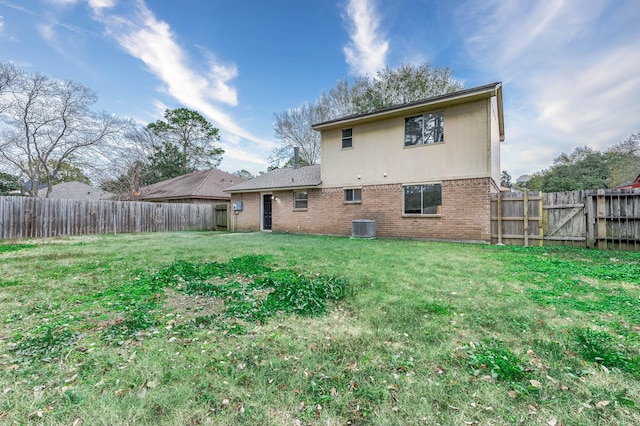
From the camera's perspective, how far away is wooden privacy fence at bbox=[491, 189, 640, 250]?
25.4 feet

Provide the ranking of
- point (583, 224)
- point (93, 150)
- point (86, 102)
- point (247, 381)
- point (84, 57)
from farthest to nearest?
point (93, 150), point (86, 102), point (84, 57), point (583, 224), point (247, 381)

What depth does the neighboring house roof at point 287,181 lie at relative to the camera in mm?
13726

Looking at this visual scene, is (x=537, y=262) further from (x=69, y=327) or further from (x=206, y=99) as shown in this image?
(x=206, y=99)

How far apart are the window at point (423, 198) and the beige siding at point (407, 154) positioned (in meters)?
0.32

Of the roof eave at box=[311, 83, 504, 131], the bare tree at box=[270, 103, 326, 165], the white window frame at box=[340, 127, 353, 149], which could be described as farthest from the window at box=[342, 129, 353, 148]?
the bare tree at box=[270, 103, 326, 165]

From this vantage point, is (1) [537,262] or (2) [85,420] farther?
(1) [537,262]

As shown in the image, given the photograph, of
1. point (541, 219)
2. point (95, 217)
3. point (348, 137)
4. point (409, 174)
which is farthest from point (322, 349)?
point (95, 217)

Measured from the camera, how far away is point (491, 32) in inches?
427

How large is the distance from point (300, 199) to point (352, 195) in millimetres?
3025

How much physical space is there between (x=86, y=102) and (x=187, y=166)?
13.4 meters

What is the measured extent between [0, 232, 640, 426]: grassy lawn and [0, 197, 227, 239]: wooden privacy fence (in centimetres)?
944

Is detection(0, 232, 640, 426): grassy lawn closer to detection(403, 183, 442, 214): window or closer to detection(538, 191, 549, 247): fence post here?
detection(538, 191, 549, 247): fence post

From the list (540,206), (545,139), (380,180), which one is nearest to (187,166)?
(380,180)

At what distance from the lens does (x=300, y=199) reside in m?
14.0
